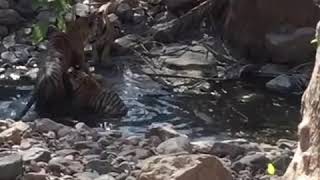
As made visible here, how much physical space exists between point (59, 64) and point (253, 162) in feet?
9.76

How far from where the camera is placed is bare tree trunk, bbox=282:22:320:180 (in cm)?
343

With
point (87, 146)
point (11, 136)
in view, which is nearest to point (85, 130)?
point (87, 146)

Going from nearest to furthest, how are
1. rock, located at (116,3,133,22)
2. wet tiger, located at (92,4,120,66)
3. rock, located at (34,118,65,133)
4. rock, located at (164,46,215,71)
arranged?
rock, located at (34,118,65,133) < wet tiger, located at (92,4,120,66) < rock, located at (164,46,215,71) < rock, located at (116,3,133,22)

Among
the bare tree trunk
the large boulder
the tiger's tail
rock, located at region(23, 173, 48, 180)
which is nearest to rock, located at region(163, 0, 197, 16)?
the large boulder

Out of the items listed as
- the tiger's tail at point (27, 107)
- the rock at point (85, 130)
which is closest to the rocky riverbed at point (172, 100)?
the rock at point (85, 130)

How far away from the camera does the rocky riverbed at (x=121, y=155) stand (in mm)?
3998

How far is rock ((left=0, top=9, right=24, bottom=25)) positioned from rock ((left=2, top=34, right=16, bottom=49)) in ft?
1.43

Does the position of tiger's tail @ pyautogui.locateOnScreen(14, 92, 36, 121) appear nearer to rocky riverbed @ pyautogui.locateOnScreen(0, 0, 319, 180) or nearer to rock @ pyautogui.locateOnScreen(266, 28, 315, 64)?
rocky riverbed @ pyautogui.locateOnScreen(0, 0, 319, 180)

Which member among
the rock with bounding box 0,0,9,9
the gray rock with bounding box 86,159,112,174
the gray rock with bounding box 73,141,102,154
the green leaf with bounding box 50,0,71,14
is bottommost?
the gray rock with bounding box 73,141,102,154

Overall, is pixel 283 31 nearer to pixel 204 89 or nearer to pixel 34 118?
pixel 204 89

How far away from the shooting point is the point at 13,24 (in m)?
11.0

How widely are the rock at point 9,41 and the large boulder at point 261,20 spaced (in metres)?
2.62

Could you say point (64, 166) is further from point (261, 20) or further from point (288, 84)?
point (261, 20)

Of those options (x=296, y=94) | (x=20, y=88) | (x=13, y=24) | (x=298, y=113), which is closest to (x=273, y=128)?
(x=298, y=113)
